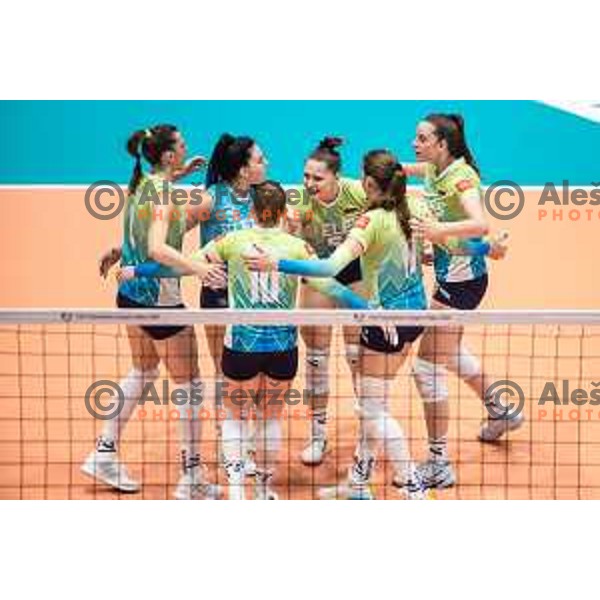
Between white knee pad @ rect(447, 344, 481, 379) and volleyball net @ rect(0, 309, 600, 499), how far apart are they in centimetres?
2

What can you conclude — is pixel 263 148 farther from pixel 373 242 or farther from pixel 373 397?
pixel 373 397

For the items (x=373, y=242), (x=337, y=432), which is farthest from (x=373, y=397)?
(x=373, y=242)

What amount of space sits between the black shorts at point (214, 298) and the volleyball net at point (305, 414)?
0.15 meters

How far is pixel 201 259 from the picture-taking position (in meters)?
5.81

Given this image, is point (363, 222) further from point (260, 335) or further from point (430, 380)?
point (430, 380)

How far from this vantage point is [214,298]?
581cm

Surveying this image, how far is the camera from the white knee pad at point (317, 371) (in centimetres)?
599

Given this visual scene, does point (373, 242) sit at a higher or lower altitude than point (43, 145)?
lower

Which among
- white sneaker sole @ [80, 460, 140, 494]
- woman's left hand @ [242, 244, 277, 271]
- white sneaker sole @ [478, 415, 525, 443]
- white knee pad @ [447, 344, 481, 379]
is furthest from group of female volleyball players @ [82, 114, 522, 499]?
white sneaker sole @ [478, 415, 525, 443]

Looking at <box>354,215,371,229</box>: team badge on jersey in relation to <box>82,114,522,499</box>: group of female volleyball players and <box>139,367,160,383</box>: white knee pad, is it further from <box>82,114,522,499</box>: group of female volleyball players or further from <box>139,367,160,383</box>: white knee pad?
<box>139,367,160,383</box>: white knee pad

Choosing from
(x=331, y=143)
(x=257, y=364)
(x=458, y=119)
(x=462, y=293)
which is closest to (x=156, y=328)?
(x=257, y=364)

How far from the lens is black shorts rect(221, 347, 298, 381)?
5.83m

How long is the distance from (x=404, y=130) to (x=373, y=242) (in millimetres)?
524

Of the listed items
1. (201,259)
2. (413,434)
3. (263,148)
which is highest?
(263,148)
